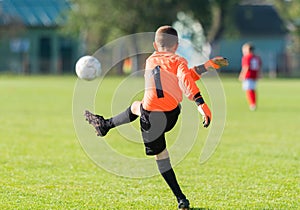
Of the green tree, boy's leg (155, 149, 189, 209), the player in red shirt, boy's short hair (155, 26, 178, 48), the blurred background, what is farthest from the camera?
the green tree

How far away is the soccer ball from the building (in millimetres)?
57346

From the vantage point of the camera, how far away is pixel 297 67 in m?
70.6

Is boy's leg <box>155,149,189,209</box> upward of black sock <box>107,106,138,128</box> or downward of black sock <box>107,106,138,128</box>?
downward

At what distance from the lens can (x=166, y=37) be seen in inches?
285

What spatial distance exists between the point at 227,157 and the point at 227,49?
6736 cm

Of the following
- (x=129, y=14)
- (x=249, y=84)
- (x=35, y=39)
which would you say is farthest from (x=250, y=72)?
(x=35, y=39)

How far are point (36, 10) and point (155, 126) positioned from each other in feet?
218

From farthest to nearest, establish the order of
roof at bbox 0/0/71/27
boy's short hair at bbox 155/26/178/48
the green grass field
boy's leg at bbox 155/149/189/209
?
roof at bbox 0/0/71/27
the green grass field
boy's leg at bbox 155/149/189/209
boy's short hair at bbox 155/26/178/48

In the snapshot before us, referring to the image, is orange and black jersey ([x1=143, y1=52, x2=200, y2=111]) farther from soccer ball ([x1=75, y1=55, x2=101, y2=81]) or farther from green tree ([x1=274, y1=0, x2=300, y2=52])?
green tree ([x1=274, y1=0, x2=300, y2=52])

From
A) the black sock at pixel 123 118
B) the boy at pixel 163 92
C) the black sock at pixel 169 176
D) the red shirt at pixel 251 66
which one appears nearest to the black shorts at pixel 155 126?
the boy at pixel 163 92

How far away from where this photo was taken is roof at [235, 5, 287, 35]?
7889cm

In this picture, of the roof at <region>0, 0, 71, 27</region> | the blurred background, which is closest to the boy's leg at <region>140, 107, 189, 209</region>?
the blurred background

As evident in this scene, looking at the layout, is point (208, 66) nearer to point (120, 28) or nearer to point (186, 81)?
point (186, 81)

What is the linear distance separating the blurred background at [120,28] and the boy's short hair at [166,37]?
160 feet
